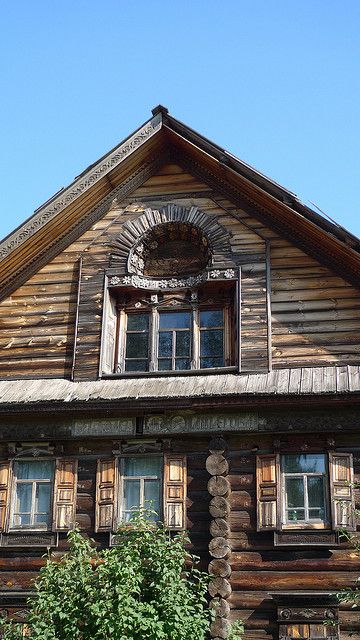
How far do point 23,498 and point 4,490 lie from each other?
355 millimetres

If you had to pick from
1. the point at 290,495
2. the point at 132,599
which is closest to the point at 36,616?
the point at 132,599

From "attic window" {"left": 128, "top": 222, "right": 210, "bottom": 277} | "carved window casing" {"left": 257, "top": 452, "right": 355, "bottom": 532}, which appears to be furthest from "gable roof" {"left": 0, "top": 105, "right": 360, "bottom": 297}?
"carved window casing" {"left": 257, "top": 452, "right": 355, "bottom": 532}

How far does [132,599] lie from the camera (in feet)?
37.8

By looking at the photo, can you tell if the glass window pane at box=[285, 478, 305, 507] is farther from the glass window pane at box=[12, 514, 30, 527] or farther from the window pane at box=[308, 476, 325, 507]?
the glass window pane at box=[12, 514, 30, 527]

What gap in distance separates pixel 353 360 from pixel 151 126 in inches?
236

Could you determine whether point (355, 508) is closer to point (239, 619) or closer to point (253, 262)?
point (239, 619)

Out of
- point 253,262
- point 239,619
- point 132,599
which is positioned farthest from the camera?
point 253,262

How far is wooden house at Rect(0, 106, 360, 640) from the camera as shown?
46.0 ft

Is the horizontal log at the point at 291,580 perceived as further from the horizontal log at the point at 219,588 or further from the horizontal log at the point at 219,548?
the horizontal log at the point at 219,548

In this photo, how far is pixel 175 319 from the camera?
16391mm

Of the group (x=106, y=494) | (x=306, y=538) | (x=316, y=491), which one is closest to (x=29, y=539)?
(x=106, y=494)

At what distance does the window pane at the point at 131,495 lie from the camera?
14.7 meters

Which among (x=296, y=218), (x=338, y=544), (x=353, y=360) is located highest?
(x=296, y=218)

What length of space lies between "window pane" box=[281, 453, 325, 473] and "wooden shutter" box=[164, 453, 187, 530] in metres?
1.68
